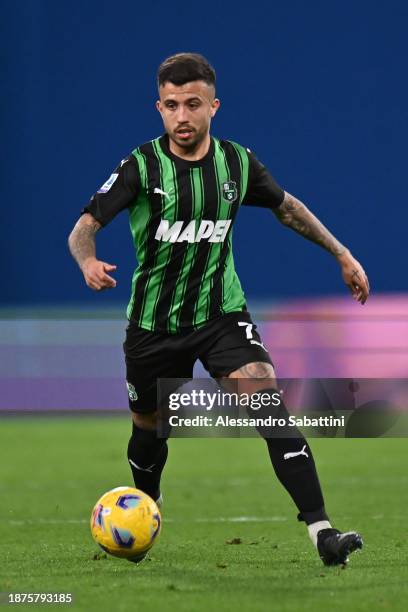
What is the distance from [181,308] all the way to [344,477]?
426cm

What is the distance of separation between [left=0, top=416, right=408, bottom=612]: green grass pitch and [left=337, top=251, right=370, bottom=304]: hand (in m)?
1.02

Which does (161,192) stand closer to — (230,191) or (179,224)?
(179,224)

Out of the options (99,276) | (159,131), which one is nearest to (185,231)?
(99,276)

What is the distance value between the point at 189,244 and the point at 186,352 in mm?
423

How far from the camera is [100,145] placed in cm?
1468

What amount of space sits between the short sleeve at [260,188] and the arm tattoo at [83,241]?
Answer: 663mm

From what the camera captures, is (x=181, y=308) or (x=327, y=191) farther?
(x=327, y=191)

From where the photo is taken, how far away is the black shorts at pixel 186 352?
4.53 meters

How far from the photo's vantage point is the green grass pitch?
3.70 metres

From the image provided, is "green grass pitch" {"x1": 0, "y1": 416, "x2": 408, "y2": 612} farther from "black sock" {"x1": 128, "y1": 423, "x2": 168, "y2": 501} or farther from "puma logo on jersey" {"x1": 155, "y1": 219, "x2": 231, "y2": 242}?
"puma logo on jersey" {"x1": 155, "y1": 219, "x2": 231, "y2": 242}

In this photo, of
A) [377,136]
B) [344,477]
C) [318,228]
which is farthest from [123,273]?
[318,228]

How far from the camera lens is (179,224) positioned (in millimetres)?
4547

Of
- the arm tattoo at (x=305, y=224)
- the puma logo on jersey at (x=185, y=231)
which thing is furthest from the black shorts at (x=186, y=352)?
the arm tattoo at (x=305, y=224)

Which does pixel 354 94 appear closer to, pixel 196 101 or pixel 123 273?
pixel 123 273
